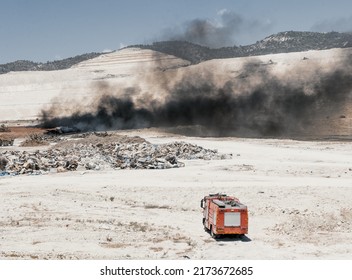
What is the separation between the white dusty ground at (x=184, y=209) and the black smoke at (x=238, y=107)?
24236mm

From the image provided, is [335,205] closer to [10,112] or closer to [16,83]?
[10,112]

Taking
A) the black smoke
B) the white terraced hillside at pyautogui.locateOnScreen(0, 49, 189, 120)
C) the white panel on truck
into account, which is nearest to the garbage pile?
the white panel on truck

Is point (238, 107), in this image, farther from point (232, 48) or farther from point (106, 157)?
point (232, 48)

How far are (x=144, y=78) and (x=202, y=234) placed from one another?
372 feet

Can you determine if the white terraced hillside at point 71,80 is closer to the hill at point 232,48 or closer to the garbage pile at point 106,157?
the hill at point 232,48

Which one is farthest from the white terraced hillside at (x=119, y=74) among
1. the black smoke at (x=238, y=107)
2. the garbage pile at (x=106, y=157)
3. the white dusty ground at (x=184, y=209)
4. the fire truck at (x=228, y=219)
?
the fire truck at (x=228, y=219)

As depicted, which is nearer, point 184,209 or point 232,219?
point 232,219

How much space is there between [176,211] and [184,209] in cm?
62

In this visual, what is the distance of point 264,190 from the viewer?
34375 mm

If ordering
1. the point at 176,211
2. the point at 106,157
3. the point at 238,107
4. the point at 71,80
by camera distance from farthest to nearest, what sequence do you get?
the point at 71,80, the point at 238,107, the point at 106,157, the point at 176,211

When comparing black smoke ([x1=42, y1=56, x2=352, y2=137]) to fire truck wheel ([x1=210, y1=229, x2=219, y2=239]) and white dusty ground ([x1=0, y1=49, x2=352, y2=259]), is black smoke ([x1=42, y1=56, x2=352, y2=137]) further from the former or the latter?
fire truck wheel ([x1=210, y1=229, x2=219, y2=239])

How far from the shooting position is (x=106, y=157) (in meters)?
48.1

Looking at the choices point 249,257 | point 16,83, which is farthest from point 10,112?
point 249,257

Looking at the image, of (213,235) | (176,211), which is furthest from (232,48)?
(213,235)
